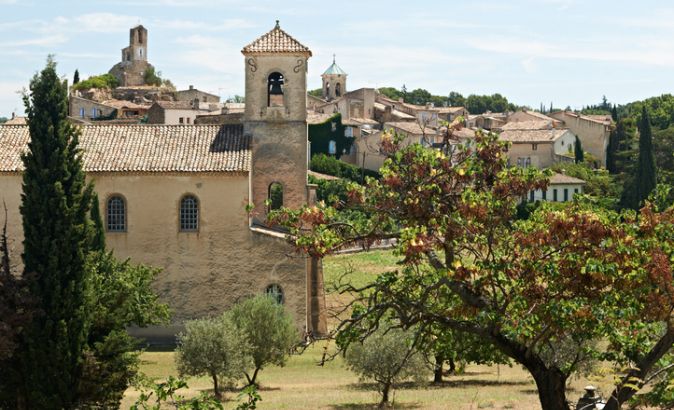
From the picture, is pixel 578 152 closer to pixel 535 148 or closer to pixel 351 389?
pixel 535 148

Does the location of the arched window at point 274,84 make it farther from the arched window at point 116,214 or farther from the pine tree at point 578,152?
the pine tree at point 578,152

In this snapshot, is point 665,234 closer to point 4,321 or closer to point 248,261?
point 4,321

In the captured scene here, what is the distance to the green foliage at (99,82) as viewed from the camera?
13100 centimetres

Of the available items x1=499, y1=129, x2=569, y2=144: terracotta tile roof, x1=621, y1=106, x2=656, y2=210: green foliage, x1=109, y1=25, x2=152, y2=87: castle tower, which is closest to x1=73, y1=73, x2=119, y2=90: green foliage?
x1=109, y1=25, x2=152, y2=87: castle tower

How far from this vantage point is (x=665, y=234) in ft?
54.1

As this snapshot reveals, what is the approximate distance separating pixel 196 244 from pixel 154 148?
12.0 feet

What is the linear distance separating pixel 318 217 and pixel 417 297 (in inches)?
75.7

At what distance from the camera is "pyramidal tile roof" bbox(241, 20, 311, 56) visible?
42.0m

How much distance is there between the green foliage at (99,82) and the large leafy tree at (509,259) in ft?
380

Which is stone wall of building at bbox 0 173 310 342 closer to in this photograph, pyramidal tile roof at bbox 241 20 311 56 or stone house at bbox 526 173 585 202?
pyramidal tile roof at bbox 241 20 311 56

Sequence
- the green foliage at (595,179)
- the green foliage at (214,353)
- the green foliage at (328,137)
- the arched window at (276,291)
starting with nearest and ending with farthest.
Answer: the green foliage at (214,353)
the arched window at (276,291)
the green foliage at (595,179)
the green foliage at (328,137)

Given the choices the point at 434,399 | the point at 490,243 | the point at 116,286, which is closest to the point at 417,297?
the point at 490,243

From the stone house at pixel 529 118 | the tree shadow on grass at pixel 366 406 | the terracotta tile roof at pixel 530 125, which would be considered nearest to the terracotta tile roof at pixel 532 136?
the terracotta tile roof at pixel 530 125

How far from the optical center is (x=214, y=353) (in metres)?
32.1
